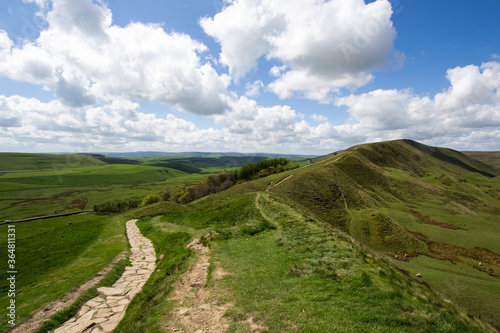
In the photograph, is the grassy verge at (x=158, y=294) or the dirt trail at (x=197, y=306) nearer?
the dirt trail at (x=197, y=306)

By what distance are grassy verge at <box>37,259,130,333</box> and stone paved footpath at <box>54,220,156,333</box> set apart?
0.24m

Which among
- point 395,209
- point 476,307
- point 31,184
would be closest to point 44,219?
point 476,307

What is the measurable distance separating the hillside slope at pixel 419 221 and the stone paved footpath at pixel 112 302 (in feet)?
116

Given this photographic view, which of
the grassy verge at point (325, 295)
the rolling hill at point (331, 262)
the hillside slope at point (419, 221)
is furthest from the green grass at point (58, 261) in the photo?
the hillside slope at point (419, 221)

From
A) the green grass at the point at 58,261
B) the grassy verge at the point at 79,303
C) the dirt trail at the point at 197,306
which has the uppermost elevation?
the dirt trail at the point at 197,306

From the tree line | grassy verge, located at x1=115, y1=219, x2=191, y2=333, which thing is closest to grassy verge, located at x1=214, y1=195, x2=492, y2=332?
grassy verge, located at x1=115, y1=219, x2=191, y2=333

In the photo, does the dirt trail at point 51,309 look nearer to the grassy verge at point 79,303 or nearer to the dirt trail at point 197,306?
the grassy verge at point 79,303

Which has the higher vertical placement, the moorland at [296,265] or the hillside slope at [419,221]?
the moorland at [296,265]

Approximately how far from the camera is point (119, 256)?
662 inches

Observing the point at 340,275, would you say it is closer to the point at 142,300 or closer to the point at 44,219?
the point at 142,300

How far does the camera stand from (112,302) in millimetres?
10438

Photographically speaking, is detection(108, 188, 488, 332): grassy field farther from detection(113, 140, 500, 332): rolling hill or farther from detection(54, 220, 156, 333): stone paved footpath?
detection(54, 220, 156, 333): stone paved footpath

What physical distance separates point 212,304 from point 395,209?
7220 cm

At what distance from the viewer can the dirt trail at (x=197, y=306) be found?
7477mm
